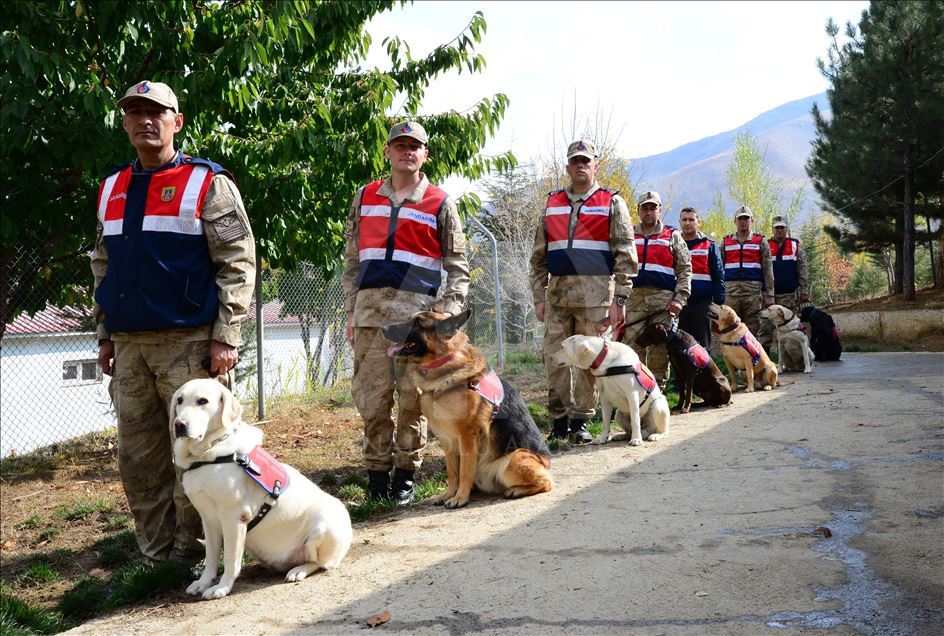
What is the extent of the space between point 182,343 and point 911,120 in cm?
1859

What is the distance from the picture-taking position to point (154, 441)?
4164 mm

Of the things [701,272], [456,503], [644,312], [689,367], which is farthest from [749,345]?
[456,503]

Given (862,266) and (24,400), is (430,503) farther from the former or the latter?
(862,266)

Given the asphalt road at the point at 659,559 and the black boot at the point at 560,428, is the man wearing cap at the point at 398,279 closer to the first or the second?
the asphalt road at the point at 659,559

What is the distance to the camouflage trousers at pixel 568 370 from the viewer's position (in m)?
6.73

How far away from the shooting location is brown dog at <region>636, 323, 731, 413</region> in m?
8.27

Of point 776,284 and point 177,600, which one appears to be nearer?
point 177,600

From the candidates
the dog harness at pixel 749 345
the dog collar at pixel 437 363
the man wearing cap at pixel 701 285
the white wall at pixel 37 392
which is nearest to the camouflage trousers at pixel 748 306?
the dog harness at pixel 749 345

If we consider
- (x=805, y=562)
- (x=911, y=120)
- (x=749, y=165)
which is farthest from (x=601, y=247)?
(x=749, y=165)

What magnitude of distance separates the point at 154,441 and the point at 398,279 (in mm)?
1837

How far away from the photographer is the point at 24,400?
18.6 meters

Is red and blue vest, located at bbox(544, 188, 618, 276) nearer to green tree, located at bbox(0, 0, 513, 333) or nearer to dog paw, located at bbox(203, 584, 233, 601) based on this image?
green tree, located at bbox(0, 0, 513, 333)

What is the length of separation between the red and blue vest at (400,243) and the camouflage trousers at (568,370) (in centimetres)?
197

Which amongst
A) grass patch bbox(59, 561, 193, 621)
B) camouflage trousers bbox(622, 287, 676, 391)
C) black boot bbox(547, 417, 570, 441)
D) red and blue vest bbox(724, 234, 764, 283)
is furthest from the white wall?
red and blue vest bbox(724, 234, 764, 283)
